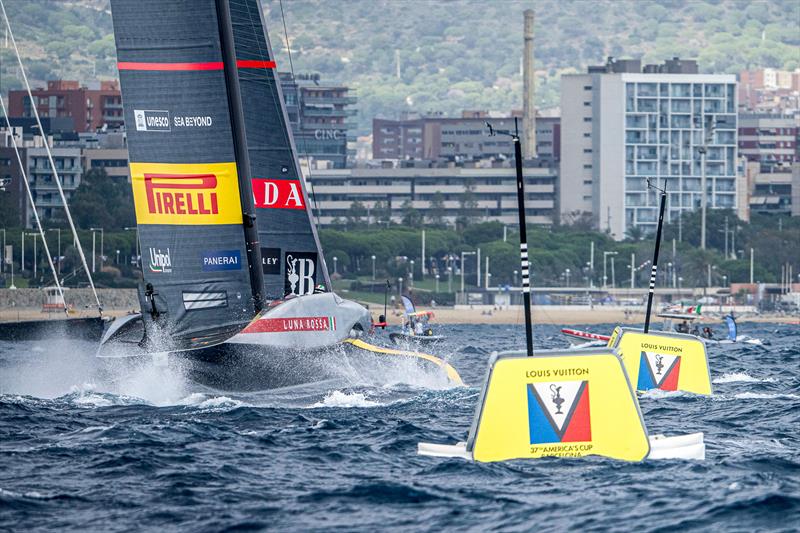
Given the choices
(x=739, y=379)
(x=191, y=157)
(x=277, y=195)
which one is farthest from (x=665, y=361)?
(x=191, y=157)

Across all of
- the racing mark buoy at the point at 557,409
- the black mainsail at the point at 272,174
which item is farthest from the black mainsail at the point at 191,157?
the racing mark buoy at the point at 557,409

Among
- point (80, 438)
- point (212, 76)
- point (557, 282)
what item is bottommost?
point (557, 282)

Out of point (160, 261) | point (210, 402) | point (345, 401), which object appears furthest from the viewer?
point (160, 261)

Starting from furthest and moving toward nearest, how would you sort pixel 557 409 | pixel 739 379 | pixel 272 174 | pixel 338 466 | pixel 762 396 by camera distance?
pixel 739 379
pixel 272 174
pixel 762 396
pixel 338 466
pixel 557 409

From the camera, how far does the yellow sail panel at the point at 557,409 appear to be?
23.2 metres

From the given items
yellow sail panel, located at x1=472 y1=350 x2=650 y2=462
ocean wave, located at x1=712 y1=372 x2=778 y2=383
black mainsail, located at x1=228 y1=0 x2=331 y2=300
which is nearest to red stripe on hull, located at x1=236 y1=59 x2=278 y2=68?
black mainsail, located at x1=228 y1=0 x2=331 y2=300

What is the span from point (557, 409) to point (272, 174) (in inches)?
710

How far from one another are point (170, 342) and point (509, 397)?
47.1ft

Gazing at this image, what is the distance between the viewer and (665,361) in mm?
36438

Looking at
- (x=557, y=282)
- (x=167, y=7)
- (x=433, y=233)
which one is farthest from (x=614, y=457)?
(x=433, y=233)

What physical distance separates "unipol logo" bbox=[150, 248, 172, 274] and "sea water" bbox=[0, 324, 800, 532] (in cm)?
Answer: 284

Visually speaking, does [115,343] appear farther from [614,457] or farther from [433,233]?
[433,233]

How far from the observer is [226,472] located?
23812 millimetres

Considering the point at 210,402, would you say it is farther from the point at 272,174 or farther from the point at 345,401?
the point at 272,174
